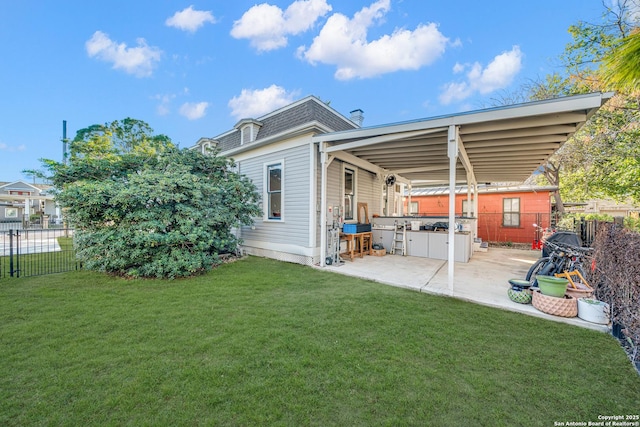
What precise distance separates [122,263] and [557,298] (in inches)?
301

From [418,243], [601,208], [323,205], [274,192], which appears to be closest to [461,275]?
[418,243]

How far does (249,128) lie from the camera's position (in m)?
8.73

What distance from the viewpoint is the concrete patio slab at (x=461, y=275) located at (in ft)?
12.8

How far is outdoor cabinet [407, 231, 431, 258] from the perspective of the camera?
7.64 m

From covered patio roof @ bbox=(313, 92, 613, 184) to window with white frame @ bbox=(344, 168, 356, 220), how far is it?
52 centimetres

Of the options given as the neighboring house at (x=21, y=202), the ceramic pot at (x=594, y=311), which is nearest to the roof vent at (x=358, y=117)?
the ceramic pot at (x=594, y=311)

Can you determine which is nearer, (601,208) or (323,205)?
Result: (323,205)

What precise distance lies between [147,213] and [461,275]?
6.99 m

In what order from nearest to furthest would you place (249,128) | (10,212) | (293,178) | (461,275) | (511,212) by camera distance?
(461,275), (293,178), (249,128), (511,212), (10,212)

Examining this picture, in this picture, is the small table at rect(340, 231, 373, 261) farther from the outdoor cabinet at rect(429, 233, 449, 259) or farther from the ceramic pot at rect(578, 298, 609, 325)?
the ceramic pot at rect(578, 298, 609, 325)

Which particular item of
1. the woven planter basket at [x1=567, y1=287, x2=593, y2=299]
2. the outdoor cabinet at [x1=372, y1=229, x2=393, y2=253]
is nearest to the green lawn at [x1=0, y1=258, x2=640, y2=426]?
the woven planter basket at [x1=567, y1=287, x2=593, y2=299]

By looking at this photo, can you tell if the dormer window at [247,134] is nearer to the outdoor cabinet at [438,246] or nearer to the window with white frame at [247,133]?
the window with white frame at [247,133]

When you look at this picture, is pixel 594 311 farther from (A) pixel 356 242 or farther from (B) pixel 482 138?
(A) pixel 356 242

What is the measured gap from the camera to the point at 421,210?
1538 cm
